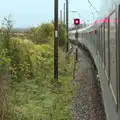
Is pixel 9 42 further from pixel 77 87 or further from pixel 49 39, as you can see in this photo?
pixel 49 39

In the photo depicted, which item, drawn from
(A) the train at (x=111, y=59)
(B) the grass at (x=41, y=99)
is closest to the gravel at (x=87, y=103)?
(B) the grass at (x=41, y=99)

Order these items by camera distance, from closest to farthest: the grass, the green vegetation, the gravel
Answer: the green vegetation → the grass → the gravel

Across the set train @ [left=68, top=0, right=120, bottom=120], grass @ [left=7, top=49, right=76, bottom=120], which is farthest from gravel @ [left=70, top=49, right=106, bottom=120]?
train @ [left=68, top=0, right=120, bottom=120]

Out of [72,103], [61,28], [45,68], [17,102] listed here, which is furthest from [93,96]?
[61,28]

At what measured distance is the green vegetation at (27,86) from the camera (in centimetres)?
887

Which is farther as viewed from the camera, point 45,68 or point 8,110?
point 45,68

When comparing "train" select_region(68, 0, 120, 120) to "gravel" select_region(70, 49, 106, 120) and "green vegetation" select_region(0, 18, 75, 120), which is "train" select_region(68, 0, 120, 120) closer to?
"gravel" select_region(70, 49, 106, 120)

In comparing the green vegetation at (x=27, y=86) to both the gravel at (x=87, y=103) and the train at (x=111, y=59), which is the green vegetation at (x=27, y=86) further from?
the train at (x=111, y=59)

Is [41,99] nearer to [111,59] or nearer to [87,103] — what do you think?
[87,103]

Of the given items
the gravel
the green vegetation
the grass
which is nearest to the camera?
the green vegetation

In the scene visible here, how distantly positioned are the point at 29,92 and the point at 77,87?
3.27 meters

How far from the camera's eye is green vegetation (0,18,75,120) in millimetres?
8867

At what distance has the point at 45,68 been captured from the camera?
17672mm

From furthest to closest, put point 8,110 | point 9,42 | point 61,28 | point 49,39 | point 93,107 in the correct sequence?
point 61,28
point 49,39
point 9,42
point 93,107
point 8,110
